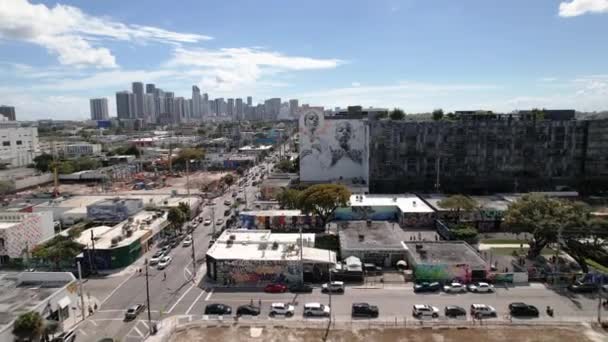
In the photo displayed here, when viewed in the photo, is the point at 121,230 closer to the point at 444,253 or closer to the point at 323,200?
the point at 323,200

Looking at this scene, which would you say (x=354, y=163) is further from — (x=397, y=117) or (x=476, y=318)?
(x=476, y=318)

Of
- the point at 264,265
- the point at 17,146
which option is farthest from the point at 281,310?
Answer: the point at 17,146

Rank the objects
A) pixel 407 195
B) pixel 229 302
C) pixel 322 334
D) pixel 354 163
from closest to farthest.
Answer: pixel 322 334 → pixel 229 302 → pixel 407 195 → pixel 354 163

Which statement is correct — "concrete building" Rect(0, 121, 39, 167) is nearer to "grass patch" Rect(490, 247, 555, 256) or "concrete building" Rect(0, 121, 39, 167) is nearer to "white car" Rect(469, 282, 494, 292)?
"grass patch" Rect(490, 247, 555, 256)

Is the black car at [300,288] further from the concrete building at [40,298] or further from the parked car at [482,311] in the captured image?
the concrete building at [40,298]

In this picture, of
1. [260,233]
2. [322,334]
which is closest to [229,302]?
[322,334]

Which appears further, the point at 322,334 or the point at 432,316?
the point at 432,316

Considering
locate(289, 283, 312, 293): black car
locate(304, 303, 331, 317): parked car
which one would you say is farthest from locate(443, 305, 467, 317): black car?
locate(289, 283, 312, 293): black car
